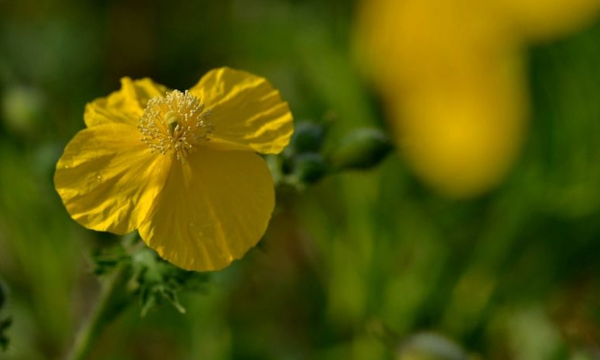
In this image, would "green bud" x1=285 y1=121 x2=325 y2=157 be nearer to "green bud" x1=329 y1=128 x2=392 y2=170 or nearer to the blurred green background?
"green bud" x1=329 y1=128 x2=392 y2=170

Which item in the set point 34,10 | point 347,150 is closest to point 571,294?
point 347,150

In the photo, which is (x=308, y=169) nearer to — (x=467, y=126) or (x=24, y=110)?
(x=24, y=110)

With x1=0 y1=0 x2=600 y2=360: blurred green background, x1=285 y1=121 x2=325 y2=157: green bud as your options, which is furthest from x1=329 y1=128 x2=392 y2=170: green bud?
x1=0 y1=0 x2=600 y2=360: blurred green background

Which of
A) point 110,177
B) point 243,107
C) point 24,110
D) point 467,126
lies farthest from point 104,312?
point 467,126

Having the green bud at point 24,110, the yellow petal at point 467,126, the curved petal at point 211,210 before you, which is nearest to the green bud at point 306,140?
the curved petal at point 211,210

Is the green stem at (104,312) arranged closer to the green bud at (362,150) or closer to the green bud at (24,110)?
the green bud at (362,150)

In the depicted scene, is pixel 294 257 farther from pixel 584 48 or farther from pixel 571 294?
pixel 584 48
